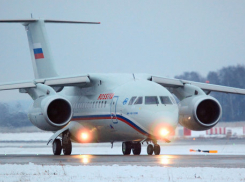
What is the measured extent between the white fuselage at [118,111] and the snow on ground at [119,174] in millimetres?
6289

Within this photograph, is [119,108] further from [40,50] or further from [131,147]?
[40,50]

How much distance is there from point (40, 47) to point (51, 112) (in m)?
6.06

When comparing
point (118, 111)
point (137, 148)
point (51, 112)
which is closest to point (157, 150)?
point (137, 148)

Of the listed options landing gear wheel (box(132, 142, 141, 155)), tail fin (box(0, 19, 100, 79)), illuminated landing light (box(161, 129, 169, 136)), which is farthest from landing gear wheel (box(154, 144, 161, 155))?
tail fin (box(0, 19, 100, 79))

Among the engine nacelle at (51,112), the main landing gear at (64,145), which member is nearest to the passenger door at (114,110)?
the engine nacelle at (51,112)

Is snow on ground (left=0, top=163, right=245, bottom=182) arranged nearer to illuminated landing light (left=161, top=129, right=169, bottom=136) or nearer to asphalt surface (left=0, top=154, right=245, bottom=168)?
asphalt surface (left=0, top=154, right=245, bottom=168)

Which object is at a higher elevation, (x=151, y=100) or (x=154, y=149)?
(x=151, y=100)

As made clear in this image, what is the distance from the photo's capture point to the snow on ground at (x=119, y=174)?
1135cm

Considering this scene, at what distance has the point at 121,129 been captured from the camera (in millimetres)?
21047

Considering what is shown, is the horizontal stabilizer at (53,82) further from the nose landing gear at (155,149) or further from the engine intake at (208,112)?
the engine intake at (208,112)

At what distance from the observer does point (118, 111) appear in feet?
68.8

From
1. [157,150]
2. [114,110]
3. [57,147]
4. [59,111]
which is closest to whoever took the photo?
[114,110]

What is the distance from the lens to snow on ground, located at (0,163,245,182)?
37.2 ft

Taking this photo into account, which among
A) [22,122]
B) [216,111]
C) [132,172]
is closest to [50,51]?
[22,122]
